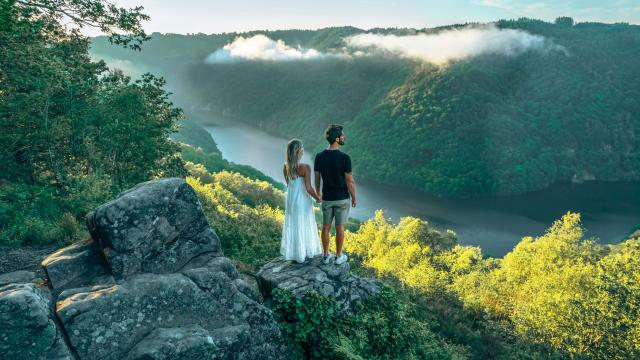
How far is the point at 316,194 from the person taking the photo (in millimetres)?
9406

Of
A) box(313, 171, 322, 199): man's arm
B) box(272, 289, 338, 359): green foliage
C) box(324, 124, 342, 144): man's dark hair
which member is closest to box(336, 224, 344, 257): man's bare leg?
box(313, 171, 322, 199): man's arm

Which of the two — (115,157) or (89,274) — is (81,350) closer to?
(89,274)

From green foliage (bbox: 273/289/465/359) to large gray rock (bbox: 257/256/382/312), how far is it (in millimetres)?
212

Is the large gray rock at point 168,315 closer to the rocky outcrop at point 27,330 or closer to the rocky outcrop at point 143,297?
the rocky outcrop at point 143,297

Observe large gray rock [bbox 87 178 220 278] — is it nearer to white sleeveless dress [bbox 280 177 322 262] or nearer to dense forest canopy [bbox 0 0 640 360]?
white sleeveless dress [bbox 280 177 322 262]

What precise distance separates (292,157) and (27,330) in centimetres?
573

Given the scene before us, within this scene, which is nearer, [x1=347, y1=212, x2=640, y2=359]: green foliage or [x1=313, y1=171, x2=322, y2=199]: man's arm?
[x1=313, y1=171, x2=322, y2=199]: man's arm

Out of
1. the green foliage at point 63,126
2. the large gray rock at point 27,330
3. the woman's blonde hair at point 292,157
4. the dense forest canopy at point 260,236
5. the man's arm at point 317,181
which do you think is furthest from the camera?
the green foliage at point 63,126

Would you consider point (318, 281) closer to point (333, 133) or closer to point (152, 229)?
point (333, 133)

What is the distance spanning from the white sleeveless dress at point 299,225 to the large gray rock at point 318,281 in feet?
0.94

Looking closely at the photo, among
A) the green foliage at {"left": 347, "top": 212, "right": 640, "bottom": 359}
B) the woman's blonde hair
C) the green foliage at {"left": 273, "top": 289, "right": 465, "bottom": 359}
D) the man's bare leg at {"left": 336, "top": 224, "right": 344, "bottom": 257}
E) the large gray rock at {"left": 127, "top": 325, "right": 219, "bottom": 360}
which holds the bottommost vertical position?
the green foliage at {"left": 347, "top": 212, "right": 640, "bottom": 359}

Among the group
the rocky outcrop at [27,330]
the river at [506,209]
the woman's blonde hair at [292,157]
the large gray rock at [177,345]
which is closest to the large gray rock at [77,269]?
the rocky outcrop at [27,330]

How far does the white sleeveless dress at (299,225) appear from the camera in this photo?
966 cm

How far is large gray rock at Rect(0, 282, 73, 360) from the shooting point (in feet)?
19.5
